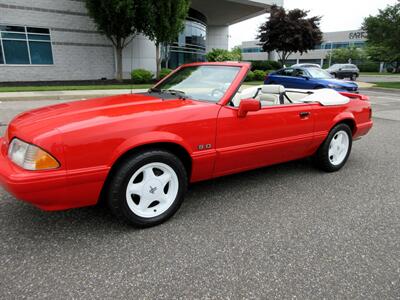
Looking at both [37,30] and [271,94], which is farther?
[37,30]

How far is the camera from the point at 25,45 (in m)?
16.7

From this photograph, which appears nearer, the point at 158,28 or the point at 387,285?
the point at 387,285

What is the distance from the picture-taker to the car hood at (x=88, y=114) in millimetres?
2264

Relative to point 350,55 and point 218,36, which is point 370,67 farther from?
point 218,36

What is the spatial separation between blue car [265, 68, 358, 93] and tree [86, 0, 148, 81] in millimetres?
7685

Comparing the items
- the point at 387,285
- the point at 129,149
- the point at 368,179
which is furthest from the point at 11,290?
the point at 368,179

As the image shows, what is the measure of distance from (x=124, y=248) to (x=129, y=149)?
779mm

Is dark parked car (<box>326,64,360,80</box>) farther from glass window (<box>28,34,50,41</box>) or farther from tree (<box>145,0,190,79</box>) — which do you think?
glass window (<box>28,34,50,41</box>)

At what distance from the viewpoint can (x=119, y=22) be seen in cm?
1592

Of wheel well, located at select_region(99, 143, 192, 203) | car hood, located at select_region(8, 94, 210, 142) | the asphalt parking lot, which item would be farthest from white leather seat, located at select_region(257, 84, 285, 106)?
wheel well, located at select_region(99, 143, 192, 203)

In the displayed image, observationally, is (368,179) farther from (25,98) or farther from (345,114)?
(25,98)

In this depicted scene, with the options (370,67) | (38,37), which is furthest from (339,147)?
(370,67)

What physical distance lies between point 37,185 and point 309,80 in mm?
12576

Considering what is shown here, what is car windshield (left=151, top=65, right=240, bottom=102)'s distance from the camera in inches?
122
